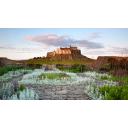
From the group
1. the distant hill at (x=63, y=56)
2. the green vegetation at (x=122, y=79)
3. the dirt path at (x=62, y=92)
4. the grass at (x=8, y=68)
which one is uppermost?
the distant hill at (x=63, y=56)

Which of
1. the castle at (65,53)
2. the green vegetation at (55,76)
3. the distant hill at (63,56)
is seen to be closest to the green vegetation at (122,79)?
the distant hill at (63,56)

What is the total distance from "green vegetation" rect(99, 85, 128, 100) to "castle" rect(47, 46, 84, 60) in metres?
0.54

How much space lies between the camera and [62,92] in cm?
494

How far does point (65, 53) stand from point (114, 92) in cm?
82

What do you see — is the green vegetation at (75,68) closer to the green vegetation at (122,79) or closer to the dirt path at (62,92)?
the dirt path at (62,92)

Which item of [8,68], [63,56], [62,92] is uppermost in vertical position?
[63,56]

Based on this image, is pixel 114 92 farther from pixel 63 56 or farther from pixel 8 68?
pixel 8 68

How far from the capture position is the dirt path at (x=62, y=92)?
16.1ft

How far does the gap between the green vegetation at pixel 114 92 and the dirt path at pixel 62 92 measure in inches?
8.8

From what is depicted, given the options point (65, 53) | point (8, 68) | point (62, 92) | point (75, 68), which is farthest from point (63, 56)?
point (8, 68)

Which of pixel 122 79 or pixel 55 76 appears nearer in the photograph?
pixel 122 79
